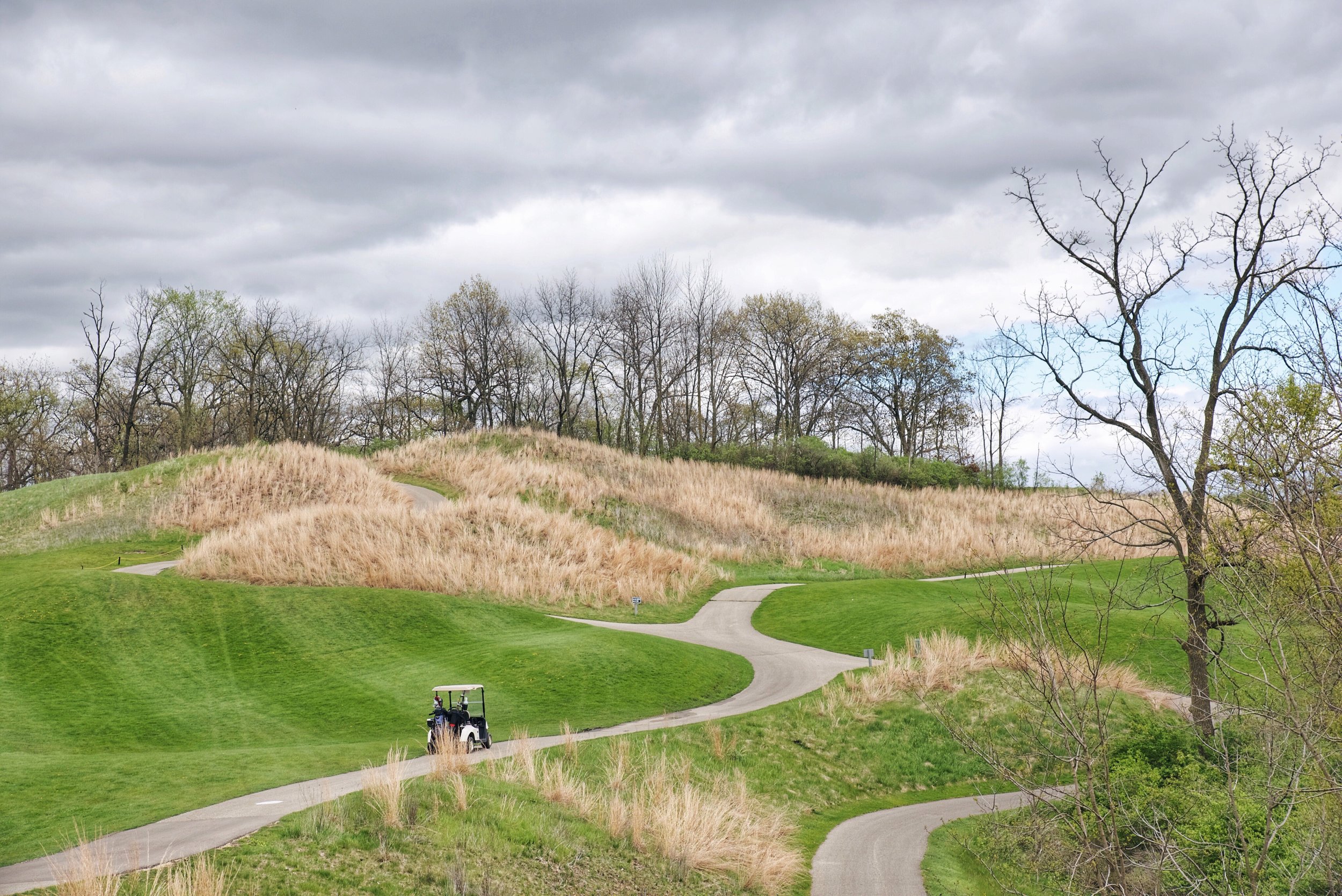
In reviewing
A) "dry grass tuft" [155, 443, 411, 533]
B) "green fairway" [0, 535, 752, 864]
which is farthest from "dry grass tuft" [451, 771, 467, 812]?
"dry grass tuft" [155, 443, 411, 533]

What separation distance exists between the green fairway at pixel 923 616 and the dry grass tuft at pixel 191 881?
1813 centimetres

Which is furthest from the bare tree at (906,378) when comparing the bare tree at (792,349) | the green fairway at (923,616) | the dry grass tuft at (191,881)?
the dry grass tuft at (191,881)

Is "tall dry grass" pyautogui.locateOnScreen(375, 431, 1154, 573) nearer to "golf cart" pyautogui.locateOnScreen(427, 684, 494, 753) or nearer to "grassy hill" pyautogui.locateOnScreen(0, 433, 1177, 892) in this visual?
"grassy hill" pyautogui.locateOnScreen(0, 433, 1177, 892)

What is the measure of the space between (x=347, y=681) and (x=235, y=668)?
8.27ft

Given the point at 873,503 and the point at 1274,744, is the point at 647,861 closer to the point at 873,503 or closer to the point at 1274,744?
the point at 1274,744

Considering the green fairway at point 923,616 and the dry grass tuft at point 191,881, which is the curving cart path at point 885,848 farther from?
the dry grass tuft at point 191,881

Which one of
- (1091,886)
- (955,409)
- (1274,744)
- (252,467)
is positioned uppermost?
(955,409)

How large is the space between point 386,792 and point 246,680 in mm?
10527

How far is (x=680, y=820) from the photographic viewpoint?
11.0m

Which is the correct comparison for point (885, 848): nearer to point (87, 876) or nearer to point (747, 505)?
point (87, 876)

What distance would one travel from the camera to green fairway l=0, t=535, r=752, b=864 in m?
11.0

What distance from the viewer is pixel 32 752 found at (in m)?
12.8

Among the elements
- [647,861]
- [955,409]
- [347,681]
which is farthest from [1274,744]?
[955,409]

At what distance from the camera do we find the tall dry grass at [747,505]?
36781 millimetres
